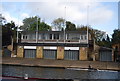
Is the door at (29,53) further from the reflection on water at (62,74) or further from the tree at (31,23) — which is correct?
the tree at (31,23)

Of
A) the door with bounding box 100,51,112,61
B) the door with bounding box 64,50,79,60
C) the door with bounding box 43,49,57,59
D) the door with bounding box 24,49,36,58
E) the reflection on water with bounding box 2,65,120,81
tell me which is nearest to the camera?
the reflection on water with bounding box 2,65,120,81

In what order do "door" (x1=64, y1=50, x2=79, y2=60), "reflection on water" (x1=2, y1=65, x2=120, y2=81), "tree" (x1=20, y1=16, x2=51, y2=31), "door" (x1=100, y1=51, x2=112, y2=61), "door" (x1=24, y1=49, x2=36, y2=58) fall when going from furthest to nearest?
"tree" (x1=20, y1=16, x2=51, y2=31), "door" (x1=24, y1=49, x2=36, y2=58), "door" (x1=64, y1=50, x2=79, y2=60), "door" (x1=100, y1=51, x2=112, y2=61), "reflection on water" (x1=2, y1=65, x2=120, y2=81)

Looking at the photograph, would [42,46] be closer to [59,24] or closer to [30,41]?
[30,41]

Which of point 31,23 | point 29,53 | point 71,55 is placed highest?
point 31,23

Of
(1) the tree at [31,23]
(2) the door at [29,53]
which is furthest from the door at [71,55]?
(1) the tree at [31,23]

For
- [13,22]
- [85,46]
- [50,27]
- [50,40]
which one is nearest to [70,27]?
[50,27]

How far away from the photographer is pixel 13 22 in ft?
193

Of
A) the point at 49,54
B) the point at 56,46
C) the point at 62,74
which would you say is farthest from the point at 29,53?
the point at 62,74

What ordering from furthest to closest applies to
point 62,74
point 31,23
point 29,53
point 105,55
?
point 31,23
point 29,53
point 105,55
point 62,74

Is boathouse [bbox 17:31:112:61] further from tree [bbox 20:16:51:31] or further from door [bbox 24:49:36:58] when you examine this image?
tree [bbox 20:16:51:31]

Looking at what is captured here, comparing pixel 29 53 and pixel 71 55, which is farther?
pixel 29 53

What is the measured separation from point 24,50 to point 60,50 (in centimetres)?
753

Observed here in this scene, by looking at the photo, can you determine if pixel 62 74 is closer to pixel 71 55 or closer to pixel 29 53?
pixel 71 55

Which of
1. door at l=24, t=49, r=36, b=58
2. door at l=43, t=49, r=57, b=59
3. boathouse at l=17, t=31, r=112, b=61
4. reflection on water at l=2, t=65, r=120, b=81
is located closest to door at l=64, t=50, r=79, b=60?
boathouse at l=17, t=31, r=112, b=61
